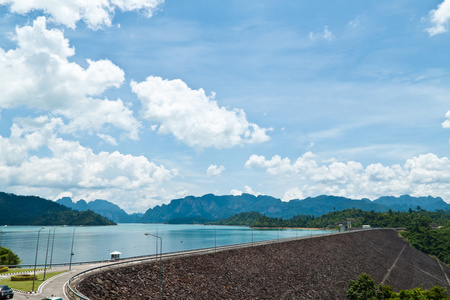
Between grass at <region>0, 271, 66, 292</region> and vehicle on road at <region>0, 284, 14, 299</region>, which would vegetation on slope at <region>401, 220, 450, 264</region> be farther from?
vehicle on road at <region>0, 284, 14, 299</region>

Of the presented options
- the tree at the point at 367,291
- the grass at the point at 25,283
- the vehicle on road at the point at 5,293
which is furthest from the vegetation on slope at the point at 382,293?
the vehicle on road at the point at 5,293

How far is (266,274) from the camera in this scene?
6450cm

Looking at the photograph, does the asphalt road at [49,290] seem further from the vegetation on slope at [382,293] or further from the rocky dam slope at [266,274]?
the vegetation on slope at [382,293]

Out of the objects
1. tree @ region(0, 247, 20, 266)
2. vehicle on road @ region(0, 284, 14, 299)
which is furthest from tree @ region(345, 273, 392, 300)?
tree @ region(0, 247, 20, 266)

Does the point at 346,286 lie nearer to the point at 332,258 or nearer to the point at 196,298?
the point at 332,258

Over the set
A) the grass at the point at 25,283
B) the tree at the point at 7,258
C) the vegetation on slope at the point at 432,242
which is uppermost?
the grass at the point at 25,283

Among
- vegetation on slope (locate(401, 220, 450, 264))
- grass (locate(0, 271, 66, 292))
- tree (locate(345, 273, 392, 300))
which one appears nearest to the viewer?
grass (locate(0, 271, 66, 292))

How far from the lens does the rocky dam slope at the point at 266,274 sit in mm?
43469

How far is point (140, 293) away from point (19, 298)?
14.2 m

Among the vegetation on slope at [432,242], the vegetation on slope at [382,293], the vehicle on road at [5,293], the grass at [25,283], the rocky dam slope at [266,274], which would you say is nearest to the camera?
the vehicle on road at [5,293]

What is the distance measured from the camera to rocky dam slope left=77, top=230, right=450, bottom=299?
43.5 meters

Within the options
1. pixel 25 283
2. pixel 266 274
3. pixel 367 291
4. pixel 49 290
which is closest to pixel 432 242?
pixel 367 291

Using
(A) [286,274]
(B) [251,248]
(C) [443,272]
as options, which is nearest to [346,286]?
(A) [286,274]

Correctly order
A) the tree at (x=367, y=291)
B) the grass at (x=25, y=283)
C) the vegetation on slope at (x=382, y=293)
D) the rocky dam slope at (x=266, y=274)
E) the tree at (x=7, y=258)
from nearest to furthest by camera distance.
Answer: the grass at (x=25, y=283) → the rocky dam slope at (x=266, y=274) → the vegetation on slope at (x=382, y=293) → the tree at (x=367, y=291) → the tree at (x=7, y=258)
